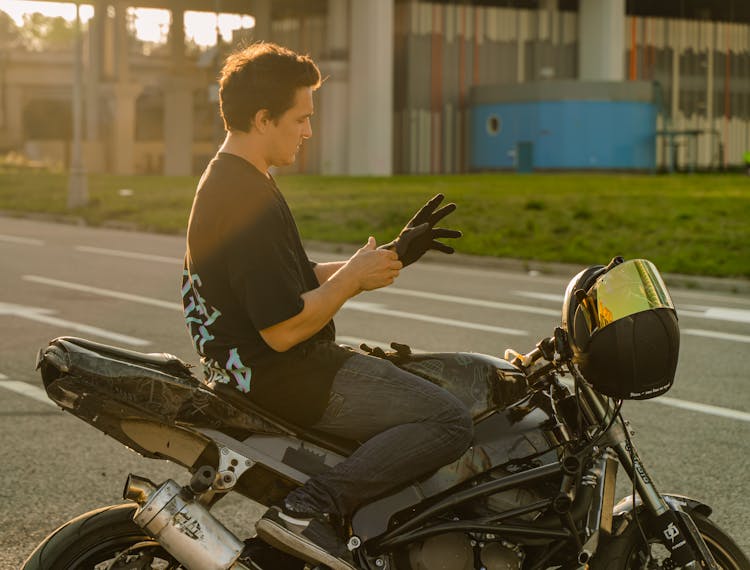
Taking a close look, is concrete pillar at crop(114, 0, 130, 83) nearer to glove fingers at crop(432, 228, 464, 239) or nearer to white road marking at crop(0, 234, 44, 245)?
white road marking at crop(0, 234, 44, 245)

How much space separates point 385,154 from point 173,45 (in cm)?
1343

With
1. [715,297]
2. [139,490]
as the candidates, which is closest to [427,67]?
[715,297]

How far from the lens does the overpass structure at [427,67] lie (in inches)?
2152

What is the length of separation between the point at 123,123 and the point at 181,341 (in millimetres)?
53302

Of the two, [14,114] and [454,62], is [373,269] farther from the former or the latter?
[14,114]

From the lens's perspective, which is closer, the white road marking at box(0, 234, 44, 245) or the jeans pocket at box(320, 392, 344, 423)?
the jeans pocket at box(320, 392, 344, 423)

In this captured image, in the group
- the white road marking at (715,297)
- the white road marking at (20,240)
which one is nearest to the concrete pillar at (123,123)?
the white road marking at (20,240)

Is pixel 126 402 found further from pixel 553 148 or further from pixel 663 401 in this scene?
pixel 553 148

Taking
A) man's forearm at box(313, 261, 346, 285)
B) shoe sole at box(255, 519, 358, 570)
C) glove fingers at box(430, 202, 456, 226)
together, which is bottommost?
shoe sole at box(255, 519, 358, 570)

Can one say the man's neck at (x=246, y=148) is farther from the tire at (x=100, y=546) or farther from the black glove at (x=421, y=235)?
the tire at (x=100, y=546)

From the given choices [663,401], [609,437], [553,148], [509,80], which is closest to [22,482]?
[609,437]

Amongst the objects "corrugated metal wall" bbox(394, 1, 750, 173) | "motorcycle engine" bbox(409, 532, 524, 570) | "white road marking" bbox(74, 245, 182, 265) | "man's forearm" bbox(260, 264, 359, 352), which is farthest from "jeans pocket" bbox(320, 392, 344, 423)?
"corrugated metal wall" bbox(394, 1, 750, 173)

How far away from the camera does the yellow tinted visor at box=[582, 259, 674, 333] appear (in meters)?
3.55

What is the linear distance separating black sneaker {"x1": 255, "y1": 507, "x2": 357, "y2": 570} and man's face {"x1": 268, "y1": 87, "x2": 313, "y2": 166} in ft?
3.30
